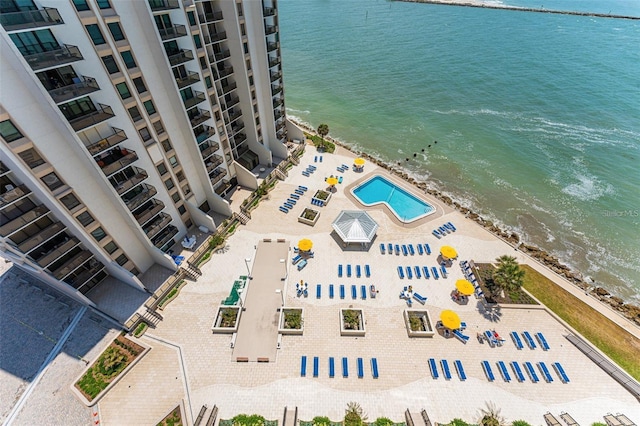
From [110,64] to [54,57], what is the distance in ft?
13.9

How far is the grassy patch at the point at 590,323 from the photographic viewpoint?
102 ft

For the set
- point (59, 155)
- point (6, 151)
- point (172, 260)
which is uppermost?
point (6, 151)

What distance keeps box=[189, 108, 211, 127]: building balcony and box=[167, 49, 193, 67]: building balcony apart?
22.7 feet

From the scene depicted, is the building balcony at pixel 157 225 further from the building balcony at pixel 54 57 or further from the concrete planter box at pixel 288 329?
the building balcony at pixel 54 57

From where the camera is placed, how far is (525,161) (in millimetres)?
64250

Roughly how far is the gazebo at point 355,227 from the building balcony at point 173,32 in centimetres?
2952

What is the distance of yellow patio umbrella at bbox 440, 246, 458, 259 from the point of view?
3826 centimetres

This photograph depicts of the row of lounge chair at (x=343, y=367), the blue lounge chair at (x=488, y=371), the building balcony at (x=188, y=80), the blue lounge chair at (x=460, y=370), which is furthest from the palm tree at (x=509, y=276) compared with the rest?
the building balcony at (x=188, y=80)

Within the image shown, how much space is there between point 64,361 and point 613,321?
63.5 meters

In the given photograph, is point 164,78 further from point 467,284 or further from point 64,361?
point 467,284

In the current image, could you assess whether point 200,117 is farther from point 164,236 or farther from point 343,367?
point 343,367

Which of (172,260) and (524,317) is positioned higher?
(172,260)

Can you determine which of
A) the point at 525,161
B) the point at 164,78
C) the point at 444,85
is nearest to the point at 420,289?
the point at 164,78

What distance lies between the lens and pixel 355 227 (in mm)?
40656
